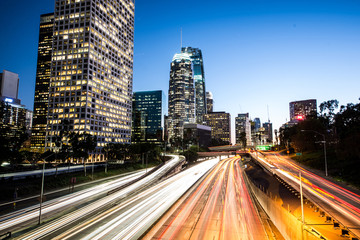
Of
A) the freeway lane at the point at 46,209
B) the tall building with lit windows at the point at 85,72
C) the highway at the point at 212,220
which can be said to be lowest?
the freeway lane at the point at 46,209

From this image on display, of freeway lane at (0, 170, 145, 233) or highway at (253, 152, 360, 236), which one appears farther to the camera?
freeway lane at (0, 170, 145, 233)

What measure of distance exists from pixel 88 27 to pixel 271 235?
14707cm

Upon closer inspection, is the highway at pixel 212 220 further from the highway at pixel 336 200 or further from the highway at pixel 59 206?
the highway at pixel 59 206

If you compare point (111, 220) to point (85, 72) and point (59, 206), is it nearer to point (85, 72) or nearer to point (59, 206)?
point (59, 206)

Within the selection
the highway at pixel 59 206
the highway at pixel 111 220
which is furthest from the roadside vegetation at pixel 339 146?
the highway at pixel 59 206

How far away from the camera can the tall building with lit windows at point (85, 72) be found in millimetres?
126562

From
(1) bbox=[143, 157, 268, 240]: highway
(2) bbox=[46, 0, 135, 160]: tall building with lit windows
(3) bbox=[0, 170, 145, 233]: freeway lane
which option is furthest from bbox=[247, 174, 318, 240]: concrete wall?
(2) bbox=[46, 0, 135, 160]: tall building with lit windows

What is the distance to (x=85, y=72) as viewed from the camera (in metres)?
130

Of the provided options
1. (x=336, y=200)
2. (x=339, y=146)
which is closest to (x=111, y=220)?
(x=336, y=200)

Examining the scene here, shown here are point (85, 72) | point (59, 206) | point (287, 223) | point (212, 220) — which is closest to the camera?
point (287, 223)

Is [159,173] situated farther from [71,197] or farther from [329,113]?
[329,113]

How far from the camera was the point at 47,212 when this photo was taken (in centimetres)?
3014

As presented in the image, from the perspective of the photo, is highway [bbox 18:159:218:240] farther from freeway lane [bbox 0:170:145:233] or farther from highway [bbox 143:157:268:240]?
freeway lane [bbox 0:170:145:233]

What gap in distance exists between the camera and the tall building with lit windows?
126562 millimetres
